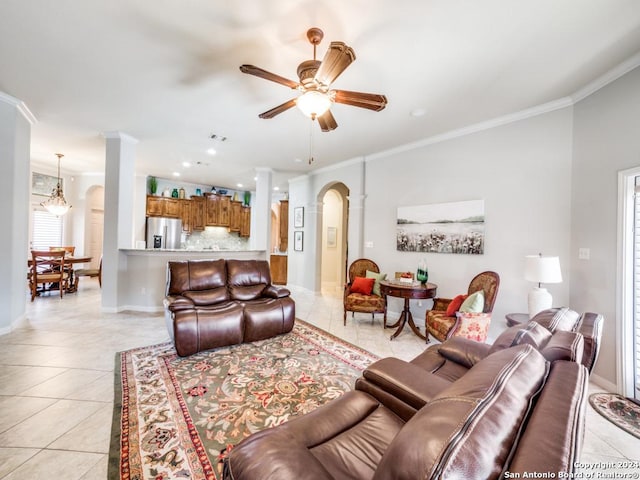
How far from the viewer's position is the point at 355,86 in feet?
9.39

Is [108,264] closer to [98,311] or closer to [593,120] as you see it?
[98,311]

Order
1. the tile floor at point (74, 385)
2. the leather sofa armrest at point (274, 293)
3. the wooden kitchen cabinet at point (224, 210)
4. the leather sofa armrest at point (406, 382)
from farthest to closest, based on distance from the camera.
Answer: the wooden kitchen cabinet at point (224, 210), the leather sofa armrest at point (274, 293), the tile floor at point (74, 385), the leather sofa armrest at point (406, 382)

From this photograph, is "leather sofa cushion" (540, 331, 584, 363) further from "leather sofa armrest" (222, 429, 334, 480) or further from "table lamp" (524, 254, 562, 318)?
"table lamp" (524, 254, 562, 318)

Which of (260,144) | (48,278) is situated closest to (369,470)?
(260,144)

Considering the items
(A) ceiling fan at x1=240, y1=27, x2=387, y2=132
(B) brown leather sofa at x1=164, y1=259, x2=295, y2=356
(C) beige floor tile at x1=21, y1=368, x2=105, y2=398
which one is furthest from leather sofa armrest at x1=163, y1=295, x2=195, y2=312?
(A) ceiling fan at x1=240, y1=27, x2=387, y2=132

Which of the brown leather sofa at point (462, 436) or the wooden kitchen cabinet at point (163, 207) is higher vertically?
the wooden kitchen cabinet at point (163, 207)

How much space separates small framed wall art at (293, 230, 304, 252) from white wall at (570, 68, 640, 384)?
511cm

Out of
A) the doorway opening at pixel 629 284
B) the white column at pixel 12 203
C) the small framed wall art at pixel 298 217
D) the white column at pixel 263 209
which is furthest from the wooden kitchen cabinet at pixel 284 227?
the doorway opening at pixel 629 284

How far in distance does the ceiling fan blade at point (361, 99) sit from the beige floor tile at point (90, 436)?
291 centimetres

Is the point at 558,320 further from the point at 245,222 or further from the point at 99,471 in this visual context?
the point at 245,222

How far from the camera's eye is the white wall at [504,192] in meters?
3.06

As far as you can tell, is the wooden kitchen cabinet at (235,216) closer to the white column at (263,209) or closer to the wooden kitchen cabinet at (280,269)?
the wooden kitchen cabinet at (280,269)

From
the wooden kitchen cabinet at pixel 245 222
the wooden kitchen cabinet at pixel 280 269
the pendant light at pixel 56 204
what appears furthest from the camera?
the wooden kitchen cabinet at pixel 245 222

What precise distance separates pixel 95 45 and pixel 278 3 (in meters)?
1.70
